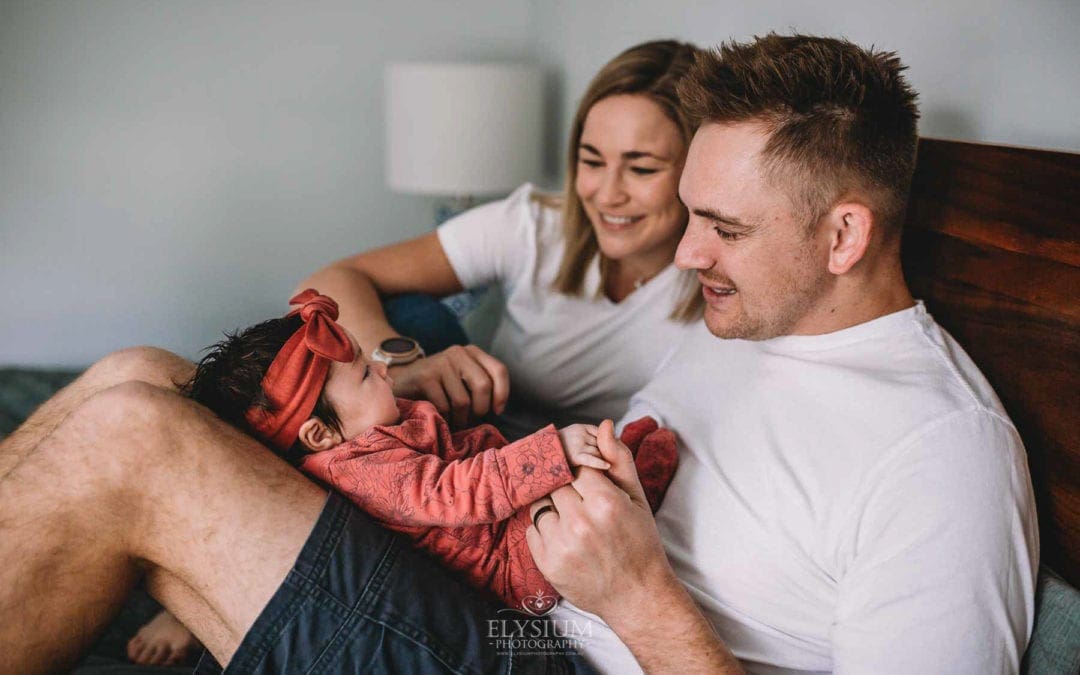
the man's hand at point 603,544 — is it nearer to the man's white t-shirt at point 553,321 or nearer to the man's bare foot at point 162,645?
the man's white t-shirt at point 553,321

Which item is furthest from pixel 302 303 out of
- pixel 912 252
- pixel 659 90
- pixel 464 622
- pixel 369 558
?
pixel 912 252

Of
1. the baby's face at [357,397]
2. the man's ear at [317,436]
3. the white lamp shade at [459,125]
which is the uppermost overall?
the white lamp shade at [459,125]

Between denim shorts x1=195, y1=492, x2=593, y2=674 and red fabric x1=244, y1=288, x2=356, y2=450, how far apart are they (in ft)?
0.47

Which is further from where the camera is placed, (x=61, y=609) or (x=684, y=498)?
(x=684, y=498)

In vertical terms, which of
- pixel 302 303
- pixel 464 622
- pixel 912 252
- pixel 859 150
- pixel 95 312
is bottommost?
pixel 95 312

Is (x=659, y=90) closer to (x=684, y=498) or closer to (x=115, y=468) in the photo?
(x=684, y=498)

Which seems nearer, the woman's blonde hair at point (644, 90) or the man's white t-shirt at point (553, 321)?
the woman's blonde hair at point (644, 90)

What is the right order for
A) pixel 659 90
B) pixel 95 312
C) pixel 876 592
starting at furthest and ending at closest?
1. pixel 95 312
2. pixel 659 90
3. pixel 876 592

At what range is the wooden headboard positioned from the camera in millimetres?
998

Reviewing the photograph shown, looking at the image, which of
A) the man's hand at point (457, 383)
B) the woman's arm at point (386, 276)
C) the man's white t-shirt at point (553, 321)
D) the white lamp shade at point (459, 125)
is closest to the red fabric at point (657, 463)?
the man's hand at point (457, 383)

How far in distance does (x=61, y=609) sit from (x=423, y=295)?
3.50 ft

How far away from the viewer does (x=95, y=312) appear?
294cm

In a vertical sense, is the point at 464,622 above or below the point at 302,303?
below

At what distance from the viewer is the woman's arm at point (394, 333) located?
4.78 feet
